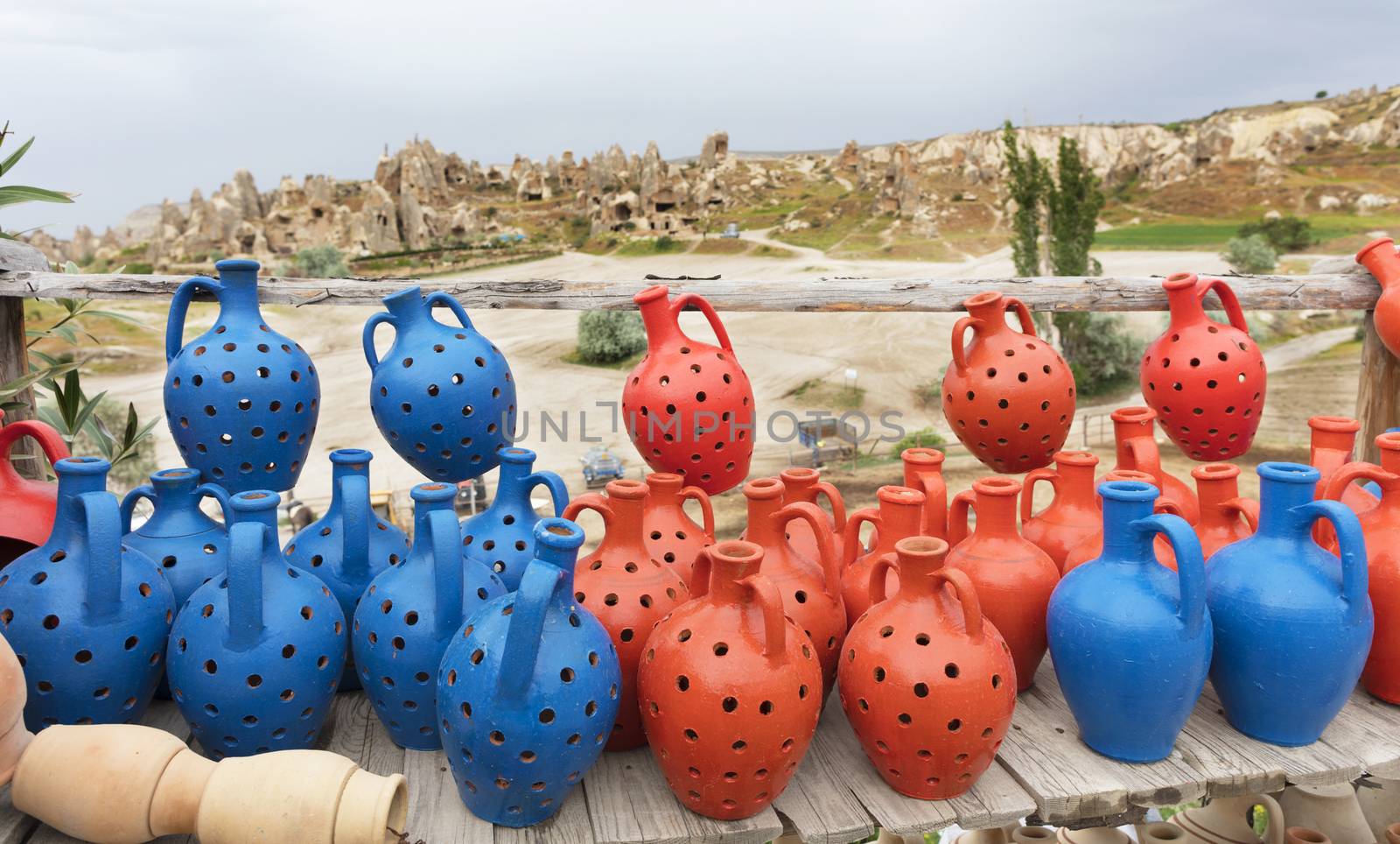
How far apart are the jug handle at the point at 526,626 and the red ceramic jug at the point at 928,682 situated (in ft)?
2.41

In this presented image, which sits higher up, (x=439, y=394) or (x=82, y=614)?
(x=439, y=394)

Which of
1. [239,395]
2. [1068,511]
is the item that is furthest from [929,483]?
[239,395]

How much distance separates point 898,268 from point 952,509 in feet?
108

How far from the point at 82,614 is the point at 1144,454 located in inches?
108

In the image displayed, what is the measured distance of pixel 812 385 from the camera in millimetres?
23391

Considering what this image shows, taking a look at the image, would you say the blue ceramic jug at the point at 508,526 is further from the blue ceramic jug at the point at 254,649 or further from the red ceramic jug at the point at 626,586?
the blue ceramic jug at the point at 254,649

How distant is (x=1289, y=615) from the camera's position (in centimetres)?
212

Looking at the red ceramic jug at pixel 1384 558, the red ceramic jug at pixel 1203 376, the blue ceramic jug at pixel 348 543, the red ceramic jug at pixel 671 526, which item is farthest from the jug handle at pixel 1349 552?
the blue ceramic jug at pixel 348 543

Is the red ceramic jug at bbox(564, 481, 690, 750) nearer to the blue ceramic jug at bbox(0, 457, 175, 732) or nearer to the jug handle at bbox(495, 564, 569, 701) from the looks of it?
the jug handle at bbox(495, 564, 569, 701)

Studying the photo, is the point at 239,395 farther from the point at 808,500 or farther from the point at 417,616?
the point at 808,500

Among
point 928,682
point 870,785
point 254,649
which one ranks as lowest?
point 870,785

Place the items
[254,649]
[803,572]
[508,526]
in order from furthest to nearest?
1. [508,526]
2. [803,572]
3. [254,649]

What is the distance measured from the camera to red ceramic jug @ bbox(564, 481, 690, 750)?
2.16m

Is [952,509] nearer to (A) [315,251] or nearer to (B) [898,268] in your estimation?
(B) [898,268]
